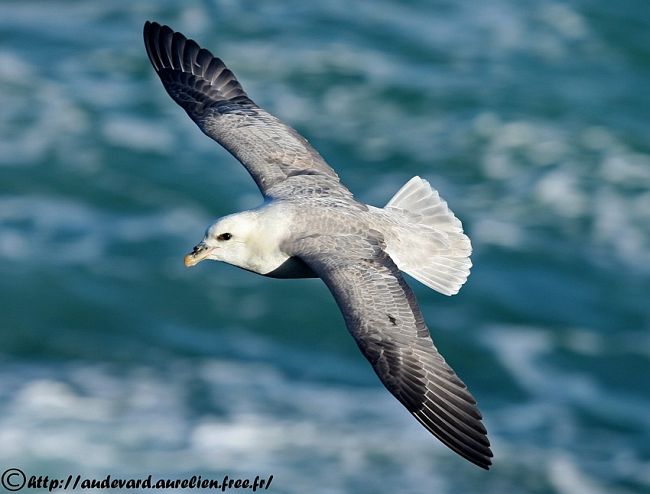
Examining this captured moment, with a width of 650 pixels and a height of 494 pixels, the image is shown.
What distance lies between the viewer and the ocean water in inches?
Answer: 491

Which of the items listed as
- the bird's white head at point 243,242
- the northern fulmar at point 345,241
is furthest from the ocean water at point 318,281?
the bird's white head at point 243,242

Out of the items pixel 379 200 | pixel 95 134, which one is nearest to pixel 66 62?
pixel 95 134

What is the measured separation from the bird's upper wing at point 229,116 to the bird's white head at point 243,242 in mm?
810

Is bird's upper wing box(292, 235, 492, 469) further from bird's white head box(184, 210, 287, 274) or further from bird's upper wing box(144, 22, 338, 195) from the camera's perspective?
bird's upper wing box(144, 22, 338, 195)

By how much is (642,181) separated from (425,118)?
3181 mm

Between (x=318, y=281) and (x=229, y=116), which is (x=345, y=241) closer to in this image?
(x=229, y=116)

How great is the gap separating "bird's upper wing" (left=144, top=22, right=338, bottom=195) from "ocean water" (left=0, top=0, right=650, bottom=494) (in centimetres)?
406

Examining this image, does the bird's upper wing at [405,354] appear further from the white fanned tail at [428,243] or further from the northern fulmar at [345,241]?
the white fanned tail at [428,243]

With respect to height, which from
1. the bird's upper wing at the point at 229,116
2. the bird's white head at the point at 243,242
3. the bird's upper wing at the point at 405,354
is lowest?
the bird's upper wing at the point at 405,354

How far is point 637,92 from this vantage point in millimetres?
17625

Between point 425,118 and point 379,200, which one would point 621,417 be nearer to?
point 379,200

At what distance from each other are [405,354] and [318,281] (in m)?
7.56

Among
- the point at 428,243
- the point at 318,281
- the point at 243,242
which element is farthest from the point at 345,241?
the point at 318,281

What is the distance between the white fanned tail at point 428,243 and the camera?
332 inches
